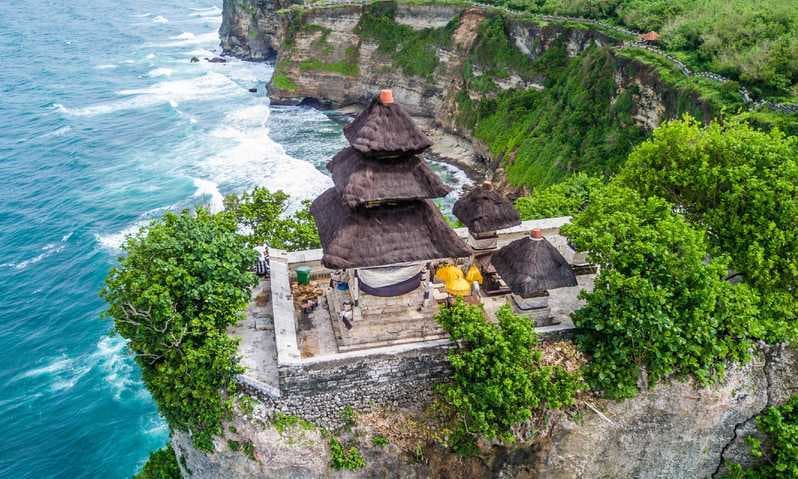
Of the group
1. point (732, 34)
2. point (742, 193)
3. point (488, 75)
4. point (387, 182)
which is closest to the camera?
point (387, 182)

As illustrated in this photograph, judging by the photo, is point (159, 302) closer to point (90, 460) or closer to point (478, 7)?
point (90, 460)

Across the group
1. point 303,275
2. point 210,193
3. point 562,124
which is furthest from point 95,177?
point 303,275

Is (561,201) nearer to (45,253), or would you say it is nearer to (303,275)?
(303,275)

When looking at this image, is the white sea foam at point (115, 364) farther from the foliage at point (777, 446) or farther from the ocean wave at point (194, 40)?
the ocean wave at point (194, 40)

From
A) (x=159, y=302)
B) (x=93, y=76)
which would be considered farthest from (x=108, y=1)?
(x=159, y=302)

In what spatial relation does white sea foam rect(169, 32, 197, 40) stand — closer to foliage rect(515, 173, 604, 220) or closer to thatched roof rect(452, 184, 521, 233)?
foliage rect(515, 173, 604, 220)

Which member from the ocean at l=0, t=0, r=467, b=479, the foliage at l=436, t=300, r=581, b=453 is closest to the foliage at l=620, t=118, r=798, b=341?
the foliage at l=436, t=300, r=581, b=453
